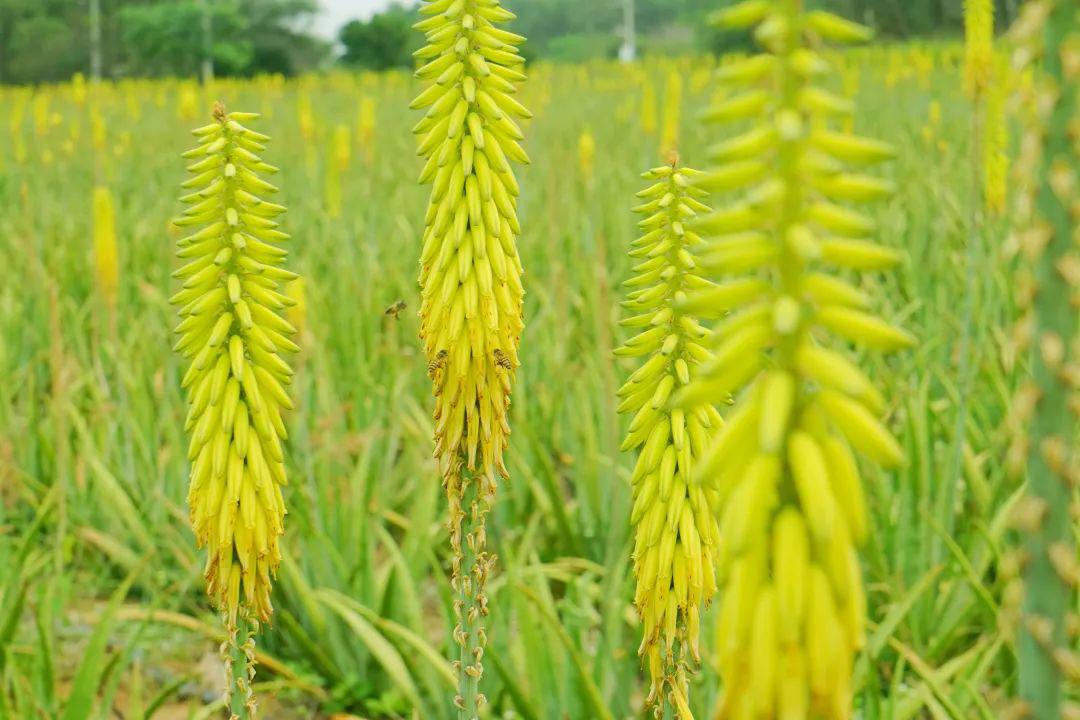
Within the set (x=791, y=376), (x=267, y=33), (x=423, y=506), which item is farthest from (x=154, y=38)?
(x=791, y=376)

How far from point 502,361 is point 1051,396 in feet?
3.28

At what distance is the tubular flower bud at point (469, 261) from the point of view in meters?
1.52

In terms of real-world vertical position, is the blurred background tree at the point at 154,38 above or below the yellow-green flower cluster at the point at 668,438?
above

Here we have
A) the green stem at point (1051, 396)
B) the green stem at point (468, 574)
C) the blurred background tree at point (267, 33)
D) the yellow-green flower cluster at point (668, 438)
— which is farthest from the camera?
the blurred background tree at point (267, 33)

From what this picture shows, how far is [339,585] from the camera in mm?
3535

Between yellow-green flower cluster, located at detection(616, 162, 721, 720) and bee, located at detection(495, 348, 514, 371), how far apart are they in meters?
0.26

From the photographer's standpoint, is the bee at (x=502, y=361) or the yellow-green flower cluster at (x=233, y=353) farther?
the bee at (x=502, y=361)

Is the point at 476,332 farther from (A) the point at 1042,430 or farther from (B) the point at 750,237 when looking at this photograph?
(A) the point at 1042,430

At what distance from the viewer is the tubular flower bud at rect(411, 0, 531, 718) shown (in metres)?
1.52

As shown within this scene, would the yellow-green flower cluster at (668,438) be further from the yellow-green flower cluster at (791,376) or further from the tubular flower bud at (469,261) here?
the yellow-green flower cluster at (791,376)

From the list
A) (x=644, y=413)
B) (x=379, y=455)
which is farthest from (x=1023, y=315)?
(x=379, y=455)

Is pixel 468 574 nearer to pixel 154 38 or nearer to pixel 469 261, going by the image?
pixel 469 261

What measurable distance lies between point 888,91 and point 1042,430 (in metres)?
15.7

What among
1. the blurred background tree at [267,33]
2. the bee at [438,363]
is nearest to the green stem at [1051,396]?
the bee at [438,363]
